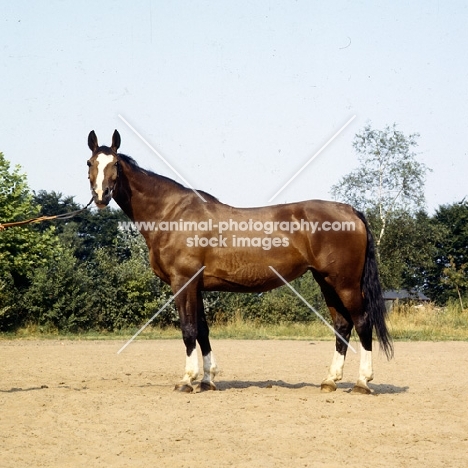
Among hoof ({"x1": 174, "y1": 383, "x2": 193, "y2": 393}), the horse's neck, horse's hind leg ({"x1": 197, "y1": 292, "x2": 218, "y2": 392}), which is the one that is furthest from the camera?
the horse's neck

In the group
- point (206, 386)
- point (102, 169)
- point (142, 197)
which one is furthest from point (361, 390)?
point (102, 169)

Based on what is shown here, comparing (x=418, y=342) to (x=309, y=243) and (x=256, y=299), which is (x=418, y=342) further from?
(x=309, y=243)

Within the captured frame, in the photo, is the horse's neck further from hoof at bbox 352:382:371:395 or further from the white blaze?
hoof at bbox 352:382:371:395

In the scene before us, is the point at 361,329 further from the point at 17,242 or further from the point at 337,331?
the point at 17,242

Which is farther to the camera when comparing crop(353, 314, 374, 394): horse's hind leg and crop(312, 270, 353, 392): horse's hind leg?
crop(312, 270, 353, 392): horse's hind leg

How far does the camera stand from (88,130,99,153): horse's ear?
28.9ft

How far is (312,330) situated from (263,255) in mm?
12985

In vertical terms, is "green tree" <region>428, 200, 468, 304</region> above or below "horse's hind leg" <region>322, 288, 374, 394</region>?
above

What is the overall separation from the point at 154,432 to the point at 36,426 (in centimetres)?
116

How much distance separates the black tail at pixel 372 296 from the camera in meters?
8.88

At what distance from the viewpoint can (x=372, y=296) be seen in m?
8.90

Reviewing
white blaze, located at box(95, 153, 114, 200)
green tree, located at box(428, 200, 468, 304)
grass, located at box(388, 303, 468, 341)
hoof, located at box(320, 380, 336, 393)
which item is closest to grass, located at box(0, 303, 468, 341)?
grass, located at box(388, 303, 468, 341)

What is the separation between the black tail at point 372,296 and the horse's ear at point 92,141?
3.38 meters

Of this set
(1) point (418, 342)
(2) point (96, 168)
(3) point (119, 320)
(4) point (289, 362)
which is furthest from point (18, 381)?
(3) point (119, 320)
